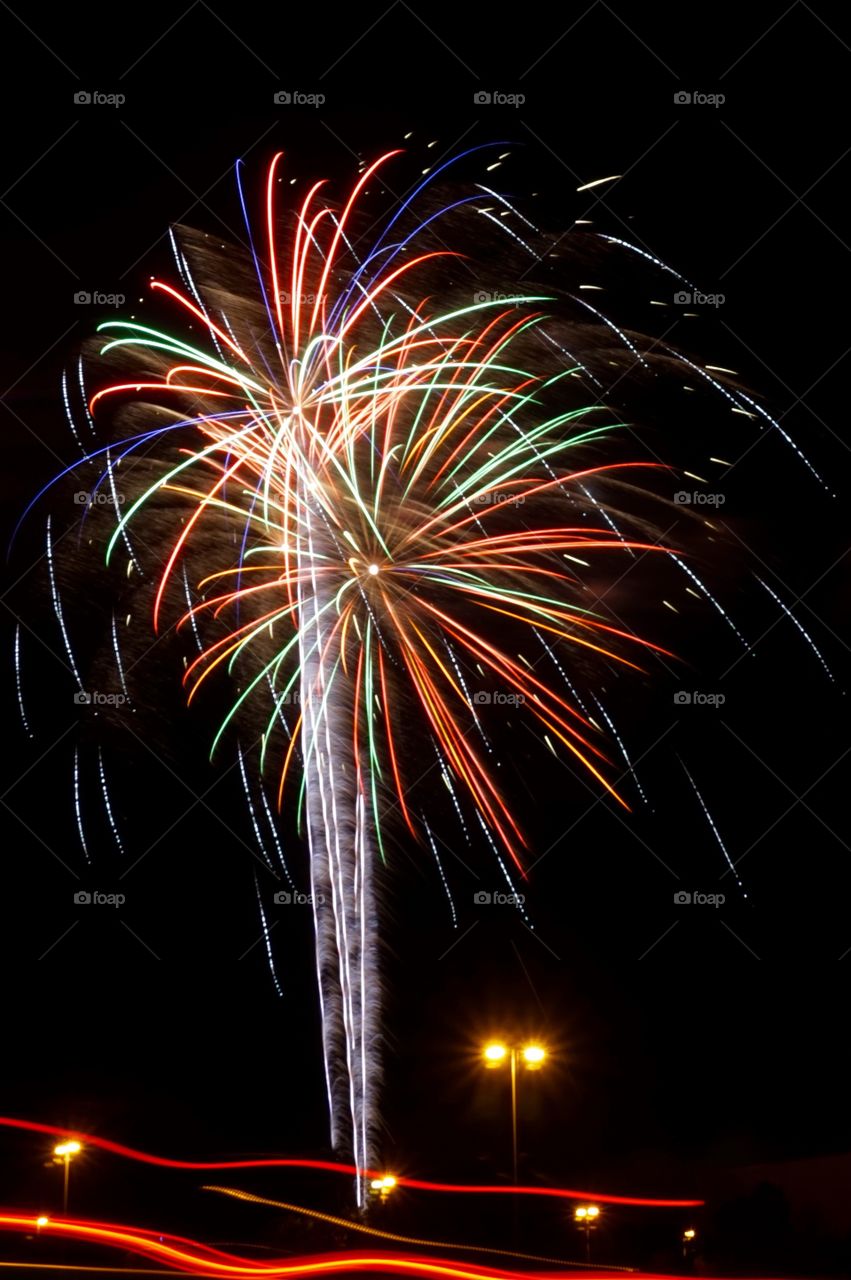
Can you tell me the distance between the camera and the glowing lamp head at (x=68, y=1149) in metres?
19.0

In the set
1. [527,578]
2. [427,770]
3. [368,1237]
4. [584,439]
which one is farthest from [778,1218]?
[584,439]

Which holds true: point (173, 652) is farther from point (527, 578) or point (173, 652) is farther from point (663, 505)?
point (663, 505)

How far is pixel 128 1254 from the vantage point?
1545cm

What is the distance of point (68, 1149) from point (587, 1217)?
22.4 feet

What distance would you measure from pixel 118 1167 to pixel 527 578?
9.33 metres

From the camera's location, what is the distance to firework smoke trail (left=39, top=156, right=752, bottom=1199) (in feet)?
53.6

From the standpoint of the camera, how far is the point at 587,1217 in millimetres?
18422

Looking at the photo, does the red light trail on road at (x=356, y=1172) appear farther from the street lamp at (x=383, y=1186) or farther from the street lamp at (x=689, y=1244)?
the street lamp at (x=689, y=1244)

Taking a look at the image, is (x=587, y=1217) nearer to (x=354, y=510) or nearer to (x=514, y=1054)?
(x=514, y=1054)

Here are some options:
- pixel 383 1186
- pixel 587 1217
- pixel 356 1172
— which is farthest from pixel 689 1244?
pixel 356 1172

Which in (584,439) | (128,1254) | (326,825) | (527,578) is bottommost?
(128,1254)

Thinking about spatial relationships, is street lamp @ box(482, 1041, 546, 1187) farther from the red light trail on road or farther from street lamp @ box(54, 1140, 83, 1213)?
street lamp @ box(54, 1140, 83, 1213)

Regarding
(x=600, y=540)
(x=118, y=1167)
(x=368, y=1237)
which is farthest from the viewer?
(x=118, y=1167)

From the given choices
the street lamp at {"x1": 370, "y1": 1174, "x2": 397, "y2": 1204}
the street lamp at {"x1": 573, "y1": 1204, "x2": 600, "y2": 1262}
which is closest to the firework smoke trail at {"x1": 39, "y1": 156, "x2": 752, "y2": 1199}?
the street lamp at {"x1": 370, "y1": 1174, "x2": 397, "y2": 1204}
